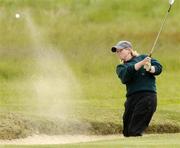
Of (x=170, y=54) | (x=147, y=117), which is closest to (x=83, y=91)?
(x=170, y=54)

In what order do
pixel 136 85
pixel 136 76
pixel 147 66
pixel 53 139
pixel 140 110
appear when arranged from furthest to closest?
1. pixel 53 139
2. pixel 140 110
3. pixel 136 85
4. pixel 136 76
5. pixel 147 66

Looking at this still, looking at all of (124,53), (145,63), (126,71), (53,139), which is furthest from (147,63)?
(53,139)

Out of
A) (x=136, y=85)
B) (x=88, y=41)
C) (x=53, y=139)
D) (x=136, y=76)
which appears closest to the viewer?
(x=136, y=76)

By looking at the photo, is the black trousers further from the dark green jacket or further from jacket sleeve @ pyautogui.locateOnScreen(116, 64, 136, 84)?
jacket sleeve @ pyautogui.locateOnScreen(116, 64, 136, 84)

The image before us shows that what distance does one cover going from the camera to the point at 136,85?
587 inches

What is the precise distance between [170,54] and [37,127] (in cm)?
2326

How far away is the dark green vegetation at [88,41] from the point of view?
31.1 m

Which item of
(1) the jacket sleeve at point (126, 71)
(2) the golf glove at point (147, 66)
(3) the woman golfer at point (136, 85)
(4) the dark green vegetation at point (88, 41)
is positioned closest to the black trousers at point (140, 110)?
(3) the woman golfer at point (136, 85)

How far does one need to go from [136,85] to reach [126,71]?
474mm

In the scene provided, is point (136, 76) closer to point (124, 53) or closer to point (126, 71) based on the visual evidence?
point (126, 71)

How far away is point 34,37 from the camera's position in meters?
42.1

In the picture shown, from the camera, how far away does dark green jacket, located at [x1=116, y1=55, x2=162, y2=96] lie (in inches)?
575

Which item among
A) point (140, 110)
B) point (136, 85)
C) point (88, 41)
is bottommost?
point (88, 41)

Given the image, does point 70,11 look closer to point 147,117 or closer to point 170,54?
point 170,54
